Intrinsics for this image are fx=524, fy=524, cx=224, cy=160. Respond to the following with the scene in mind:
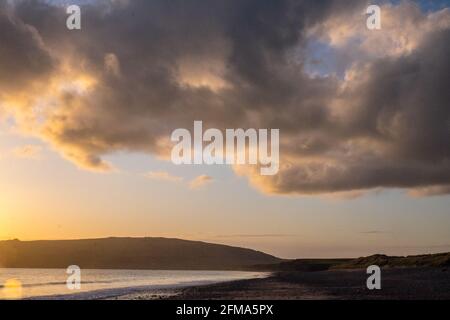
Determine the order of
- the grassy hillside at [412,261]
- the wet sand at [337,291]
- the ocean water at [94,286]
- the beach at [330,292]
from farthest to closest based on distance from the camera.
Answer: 1. the grassy hillside at [412,261]
2. the ocean water at [94,286]
3. the wet sand at [337,291]
4. the beach at [330,292]

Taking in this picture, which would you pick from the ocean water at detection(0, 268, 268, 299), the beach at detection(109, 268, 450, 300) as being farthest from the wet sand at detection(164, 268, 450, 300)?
the ocean water at detection(0, 268, 268, 299)

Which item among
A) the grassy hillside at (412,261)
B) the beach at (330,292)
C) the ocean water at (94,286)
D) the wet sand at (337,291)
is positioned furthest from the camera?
the grassy hillside at (412,261)

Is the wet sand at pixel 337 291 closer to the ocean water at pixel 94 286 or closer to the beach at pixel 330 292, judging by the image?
the beach at pixel 330 292

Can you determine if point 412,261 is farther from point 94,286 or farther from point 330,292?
point 330,292

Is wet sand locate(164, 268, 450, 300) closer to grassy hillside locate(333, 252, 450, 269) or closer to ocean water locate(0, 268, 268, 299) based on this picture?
ocean water locate(0, 268, 268, 299)

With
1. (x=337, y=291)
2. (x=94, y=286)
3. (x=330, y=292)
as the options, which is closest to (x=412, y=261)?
(x=94, y=286)

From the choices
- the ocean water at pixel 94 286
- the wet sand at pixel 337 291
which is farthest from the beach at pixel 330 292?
the ocean water at pixel 94 286
